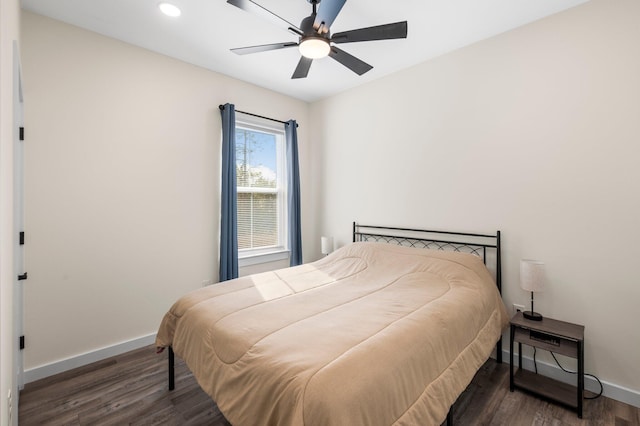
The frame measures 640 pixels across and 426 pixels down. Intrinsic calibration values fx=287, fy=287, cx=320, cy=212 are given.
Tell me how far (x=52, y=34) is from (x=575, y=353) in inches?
187

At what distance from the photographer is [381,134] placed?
361cm

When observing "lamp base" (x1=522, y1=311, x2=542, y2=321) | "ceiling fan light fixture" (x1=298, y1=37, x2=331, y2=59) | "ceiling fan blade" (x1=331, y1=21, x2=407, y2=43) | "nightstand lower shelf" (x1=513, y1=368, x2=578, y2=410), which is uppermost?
"ceiling fan blade" (x1=331, y1=21, x2=407, y2=43)

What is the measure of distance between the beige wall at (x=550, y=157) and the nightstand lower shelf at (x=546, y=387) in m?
0.28

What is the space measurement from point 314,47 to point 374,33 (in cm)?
42

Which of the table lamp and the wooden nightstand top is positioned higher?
the table lamp

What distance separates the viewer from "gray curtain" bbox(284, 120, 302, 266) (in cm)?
413

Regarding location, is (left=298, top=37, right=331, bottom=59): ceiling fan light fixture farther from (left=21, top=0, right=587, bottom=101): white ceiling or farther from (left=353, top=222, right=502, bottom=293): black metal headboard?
(left=353, top=222, right=502, bottom=293): black metal headboard

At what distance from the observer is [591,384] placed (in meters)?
2.21

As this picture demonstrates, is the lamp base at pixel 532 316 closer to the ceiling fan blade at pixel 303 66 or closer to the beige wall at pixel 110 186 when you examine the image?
the ceiling fan blade at pixel 303 66

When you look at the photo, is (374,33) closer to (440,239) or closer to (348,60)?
(348,60)

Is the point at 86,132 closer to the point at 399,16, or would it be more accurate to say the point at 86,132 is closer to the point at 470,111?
the point at 399,16

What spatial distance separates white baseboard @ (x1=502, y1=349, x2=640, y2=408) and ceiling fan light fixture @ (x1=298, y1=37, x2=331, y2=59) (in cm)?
305

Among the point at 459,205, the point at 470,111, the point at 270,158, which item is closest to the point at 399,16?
the point at 470,111

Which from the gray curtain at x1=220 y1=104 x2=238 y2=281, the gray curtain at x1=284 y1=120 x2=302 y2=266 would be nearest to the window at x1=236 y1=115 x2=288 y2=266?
the gray curtain at x1=284 y1=120 x2=302 y2=266
